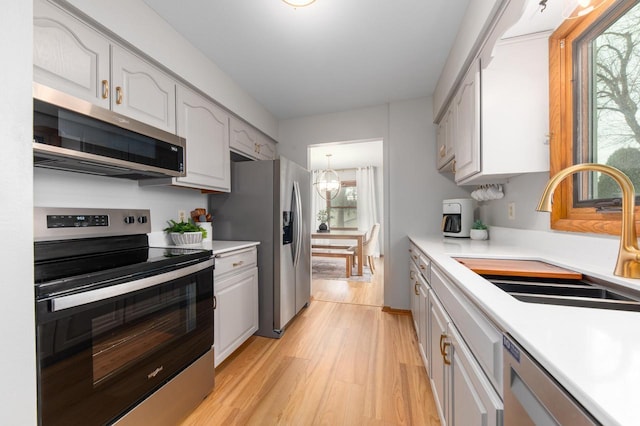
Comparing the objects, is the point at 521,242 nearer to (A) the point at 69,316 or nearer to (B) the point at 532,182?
(B) the point at 532,182

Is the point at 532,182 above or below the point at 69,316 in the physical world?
above

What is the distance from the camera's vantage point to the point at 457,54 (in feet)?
5.70

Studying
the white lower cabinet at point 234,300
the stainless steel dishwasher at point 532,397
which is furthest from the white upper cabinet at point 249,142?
the stainless steel dishwasher at point 532,397

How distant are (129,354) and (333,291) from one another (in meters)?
2.69

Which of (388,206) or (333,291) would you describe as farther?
(333,291)

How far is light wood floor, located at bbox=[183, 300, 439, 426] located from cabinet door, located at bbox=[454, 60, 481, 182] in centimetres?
144

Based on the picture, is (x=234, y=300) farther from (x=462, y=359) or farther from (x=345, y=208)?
(x=345, y=208)

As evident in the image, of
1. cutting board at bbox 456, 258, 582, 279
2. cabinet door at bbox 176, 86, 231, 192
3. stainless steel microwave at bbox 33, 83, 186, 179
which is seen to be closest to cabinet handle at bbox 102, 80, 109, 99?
stainless steel microwave at bbox 33, 83, 186, 179

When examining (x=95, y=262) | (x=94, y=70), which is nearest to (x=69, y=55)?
(x=94, y=70)

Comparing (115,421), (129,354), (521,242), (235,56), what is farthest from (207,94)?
(521,242)

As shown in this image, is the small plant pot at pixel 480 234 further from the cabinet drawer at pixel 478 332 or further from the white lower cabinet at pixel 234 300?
the white lower cabinet at pixel 234 300

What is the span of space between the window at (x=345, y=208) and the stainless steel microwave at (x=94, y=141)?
5.19 m

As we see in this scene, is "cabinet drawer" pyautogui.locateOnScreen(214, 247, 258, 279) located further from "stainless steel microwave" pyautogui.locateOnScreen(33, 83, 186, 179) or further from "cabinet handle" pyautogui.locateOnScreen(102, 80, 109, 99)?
"cabinet handle" pyautogui.locateOnScreen(102, 80, 109, 99)

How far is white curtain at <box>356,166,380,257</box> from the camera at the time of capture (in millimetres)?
6406
